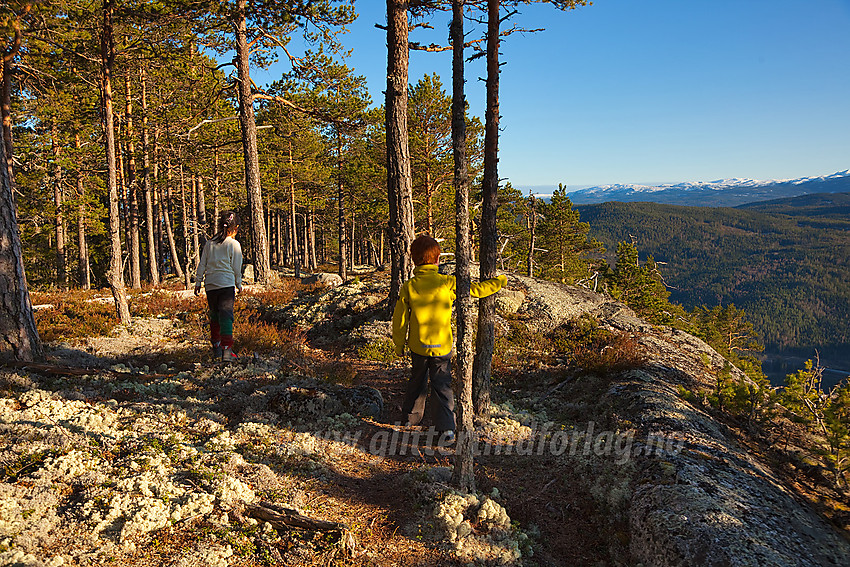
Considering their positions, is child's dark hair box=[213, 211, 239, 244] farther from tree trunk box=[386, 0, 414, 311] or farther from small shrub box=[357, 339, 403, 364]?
small shrub box=[357, 339, 403, 364]

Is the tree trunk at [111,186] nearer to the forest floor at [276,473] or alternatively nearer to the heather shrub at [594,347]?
the forest floor at [276,473]

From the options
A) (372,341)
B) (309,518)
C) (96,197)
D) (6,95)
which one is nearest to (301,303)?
(372,341)

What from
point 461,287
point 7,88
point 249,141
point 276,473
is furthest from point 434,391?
point 7,88

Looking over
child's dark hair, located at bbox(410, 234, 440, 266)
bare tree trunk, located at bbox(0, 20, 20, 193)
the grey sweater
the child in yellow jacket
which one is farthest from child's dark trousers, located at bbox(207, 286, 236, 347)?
bare tree trunk, located at bbox(0, 20, 20, 193)

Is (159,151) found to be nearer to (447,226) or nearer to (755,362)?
(447,226)

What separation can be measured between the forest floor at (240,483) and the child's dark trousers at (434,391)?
26cm

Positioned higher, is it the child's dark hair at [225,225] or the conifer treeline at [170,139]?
the conifer treeline at [170,139]

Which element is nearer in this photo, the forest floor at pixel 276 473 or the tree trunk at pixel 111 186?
the forest floor at pixel 276 473

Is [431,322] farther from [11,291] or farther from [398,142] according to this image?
[11,291]

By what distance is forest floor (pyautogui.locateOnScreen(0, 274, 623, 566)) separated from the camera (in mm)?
3031

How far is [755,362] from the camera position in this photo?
7777mm

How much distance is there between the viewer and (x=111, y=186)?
9812mm

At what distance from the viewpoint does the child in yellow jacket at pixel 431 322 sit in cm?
492

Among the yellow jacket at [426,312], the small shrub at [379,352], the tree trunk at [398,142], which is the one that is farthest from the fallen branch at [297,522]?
the tree trunk at [398,142]
